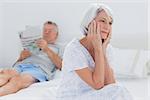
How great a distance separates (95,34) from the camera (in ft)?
5.69

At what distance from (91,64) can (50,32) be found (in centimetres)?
120

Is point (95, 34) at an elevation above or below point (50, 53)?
above

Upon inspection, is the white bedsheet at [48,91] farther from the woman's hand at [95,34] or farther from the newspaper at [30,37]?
the newspaper at [30,37]

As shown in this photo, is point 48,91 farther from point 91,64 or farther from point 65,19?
point 65,19

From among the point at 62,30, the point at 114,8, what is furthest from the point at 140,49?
the point at 62,30

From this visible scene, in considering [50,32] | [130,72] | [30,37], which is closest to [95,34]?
[130,72]

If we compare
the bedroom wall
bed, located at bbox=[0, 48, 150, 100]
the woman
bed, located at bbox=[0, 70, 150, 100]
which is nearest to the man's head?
the bedroom wall

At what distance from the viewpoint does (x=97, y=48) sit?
1.72 metres

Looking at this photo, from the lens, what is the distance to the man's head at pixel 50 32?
9.48ft

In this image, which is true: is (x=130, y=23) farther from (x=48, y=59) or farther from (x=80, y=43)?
(x=80, y=43)

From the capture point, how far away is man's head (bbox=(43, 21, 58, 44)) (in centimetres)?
289

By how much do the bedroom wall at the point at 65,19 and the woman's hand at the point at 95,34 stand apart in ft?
3.75

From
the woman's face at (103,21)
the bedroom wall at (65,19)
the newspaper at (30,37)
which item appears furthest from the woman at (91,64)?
the bedroom wall at (65,19)

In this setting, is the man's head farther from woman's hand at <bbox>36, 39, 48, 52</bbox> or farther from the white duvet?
the white duvet
